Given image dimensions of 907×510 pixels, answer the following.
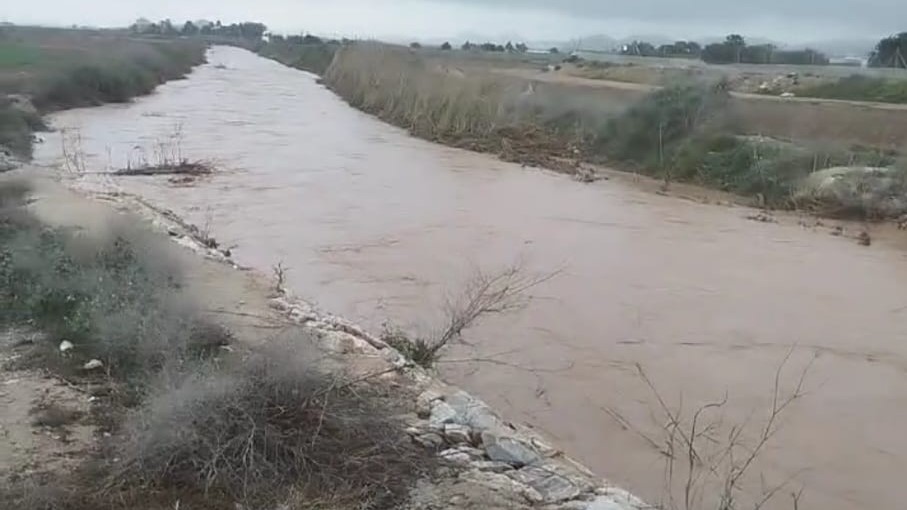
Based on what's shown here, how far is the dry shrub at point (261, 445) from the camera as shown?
19.1ft

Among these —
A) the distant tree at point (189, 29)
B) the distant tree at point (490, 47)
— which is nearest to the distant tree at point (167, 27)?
the distant tree at point (189, 29)

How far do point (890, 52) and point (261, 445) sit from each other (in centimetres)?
5517

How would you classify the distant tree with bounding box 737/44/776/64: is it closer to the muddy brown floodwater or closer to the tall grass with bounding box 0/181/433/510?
the muddy brown floodwater

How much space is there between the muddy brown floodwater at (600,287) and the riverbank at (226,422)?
1124 millimetres

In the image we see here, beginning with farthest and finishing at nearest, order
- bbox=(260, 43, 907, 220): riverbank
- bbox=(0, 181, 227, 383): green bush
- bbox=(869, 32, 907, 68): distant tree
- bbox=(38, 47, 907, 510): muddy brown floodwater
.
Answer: bbox=(869, 32, 907, 68): distant tree → bbox=(260, 43, 907, 220): riverbank → bbox=(38, 47, 907, 510): muddy brown floodwater → bbox=(0, 181, 227, 383): green bush

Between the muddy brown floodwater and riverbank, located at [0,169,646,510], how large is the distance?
1.12 meters

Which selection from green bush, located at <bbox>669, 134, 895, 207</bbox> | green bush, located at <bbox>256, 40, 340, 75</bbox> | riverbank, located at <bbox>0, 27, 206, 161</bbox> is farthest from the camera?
green bush, located at <bbox>256, 40, 340, 75</bbox>

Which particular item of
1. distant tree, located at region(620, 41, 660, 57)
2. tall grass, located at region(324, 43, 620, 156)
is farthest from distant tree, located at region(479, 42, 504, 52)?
tall grass, located at region(324, 43, 620, 156)

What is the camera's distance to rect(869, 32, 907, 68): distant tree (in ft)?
167

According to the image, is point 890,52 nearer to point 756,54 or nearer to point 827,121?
point 756,54

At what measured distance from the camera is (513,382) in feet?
31.5

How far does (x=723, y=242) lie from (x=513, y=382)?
336 inches

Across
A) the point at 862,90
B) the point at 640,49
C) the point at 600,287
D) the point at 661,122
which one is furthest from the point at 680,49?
the point at 600,287

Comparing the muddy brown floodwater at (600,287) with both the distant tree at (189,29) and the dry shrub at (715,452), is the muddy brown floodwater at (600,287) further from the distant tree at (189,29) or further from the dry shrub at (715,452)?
the distant tree at (189,29)
